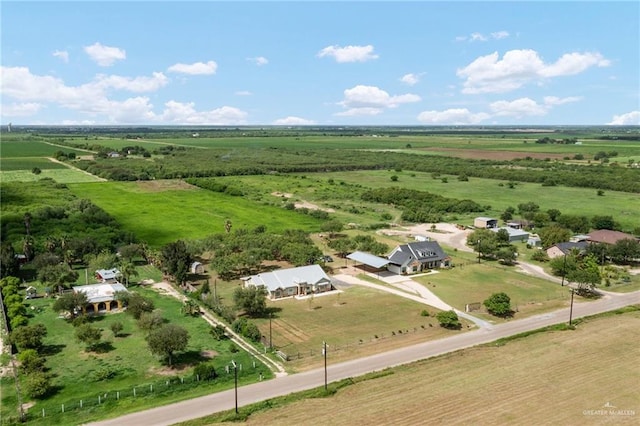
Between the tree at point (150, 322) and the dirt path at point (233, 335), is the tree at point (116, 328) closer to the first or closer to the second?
the tree at point (150, 322)

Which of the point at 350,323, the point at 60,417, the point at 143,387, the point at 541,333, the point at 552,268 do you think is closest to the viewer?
the point at 60,417

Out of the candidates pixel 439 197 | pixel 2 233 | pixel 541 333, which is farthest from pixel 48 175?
pixel 541 333

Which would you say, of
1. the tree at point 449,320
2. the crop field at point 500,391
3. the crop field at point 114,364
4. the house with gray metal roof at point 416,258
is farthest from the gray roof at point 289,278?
the crop field at point 500,391

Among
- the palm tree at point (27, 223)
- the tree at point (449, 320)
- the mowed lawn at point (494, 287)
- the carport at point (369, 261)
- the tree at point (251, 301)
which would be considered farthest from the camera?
the palm tree at point (27, 223)

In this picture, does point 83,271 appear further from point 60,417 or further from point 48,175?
point 48,175

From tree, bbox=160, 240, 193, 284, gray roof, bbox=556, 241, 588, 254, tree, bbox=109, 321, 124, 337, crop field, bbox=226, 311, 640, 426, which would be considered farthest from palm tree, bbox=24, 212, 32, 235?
gray roof, bbox=556, 241, 588, 254

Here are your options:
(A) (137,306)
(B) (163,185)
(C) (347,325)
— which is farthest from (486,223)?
(B) (163,185)

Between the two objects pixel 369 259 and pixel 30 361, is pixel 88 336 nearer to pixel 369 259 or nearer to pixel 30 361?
pixel 30 361
